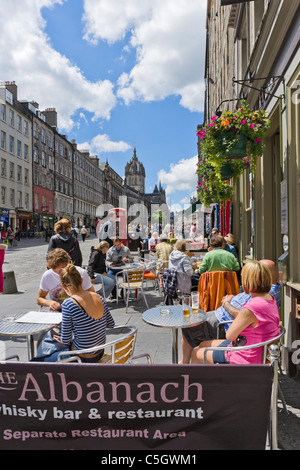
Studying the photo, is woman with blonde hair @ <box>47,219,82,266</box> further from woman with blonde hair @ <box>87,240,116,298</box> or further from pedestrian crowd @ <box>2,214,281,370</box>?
pedestrian crowd @ <box>2,214,281,370</box>

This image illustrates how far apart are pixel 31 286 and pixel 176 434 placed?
954 centimetres

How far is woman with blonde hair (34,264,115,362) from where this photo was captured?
330cm

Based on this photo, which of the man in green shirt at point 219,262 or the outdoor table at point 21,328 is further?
the man in green shirt at point 219,262

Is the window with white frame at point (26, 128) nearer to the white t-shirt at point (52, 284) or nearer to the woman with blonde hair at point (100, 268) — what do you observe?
the woman with blonde hair at point (100, 268)

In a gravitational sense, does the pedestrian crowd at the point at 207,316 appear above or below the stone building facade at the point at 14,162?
below

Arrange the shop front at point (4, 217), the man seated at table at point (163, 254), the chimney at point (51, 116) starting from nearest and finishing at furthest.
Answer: the man seated at table at point (163, 254) < the shop front at point (4, 217) < the chimney at point (51, 116)

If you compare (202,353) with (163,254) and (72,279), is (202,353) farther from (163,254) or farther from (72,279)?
(163,254)

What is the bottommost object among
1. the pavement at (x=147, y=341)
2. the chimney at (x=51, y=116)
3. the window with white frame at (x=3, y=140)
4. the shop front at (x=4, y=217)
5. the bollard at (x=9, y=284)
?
the pavement at (x=147, y=341)

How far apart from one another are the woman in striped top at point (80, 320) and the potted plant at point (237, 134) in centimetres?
307

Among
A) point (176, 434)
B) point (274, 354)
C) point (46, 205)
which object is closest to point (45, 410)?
point (176, 434)

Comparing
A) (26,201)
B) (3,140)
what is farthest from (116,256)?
(26,201)

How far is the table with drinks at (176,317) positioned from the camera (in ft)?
12.2

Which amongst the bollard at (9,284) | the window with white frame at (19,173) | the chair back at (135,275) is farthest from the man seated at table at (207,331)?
the window with white frame at (19,173)

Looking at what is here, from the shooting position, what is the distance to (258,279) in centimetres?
327
